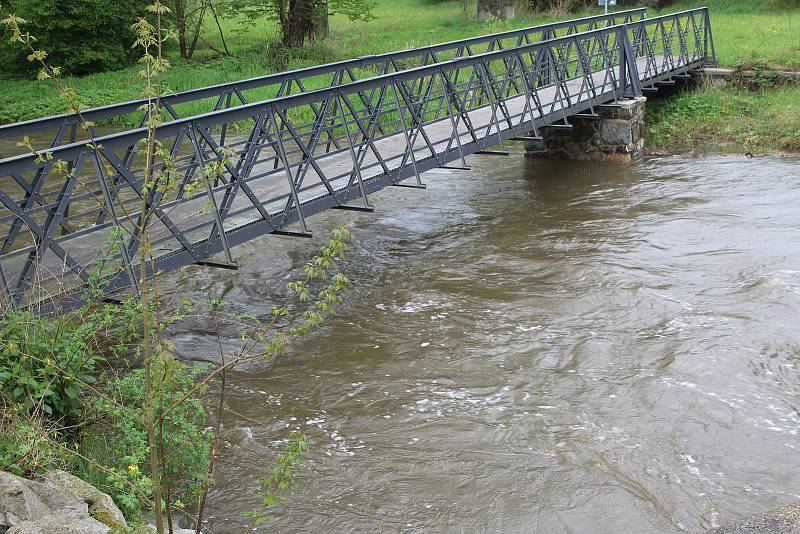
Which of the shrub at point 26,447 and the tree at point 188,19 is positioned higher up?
the tree at point 188,19

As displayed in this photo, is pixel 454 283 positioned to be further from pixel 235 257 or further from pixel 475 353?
pixel 235 257

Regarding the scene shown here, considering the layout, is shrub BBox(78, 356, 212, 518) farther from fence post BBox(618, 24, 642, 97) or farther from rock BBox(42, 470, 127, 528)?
fence post BBox(618, 24, 642, 97)

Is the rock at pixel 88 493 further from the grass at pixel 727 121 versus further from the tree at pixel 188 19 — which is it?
the tree at pixel 188 19

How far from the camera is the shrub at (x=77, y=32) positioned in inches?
1051

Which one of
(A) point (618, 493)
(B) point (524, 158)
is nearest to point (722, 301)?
(A) point (618, 493)

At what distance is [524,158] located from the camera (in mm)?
16875

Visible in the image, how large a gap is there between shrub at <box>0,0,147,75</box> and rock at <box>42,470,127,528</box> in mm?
24134

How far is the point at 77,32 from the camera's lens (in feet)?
91.3

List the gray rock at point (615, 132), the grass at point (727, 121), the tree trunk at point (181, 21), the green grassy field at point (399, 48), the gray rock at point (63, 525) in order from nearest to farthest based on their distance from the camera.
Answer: the gray rock at point (63, 525), the gray rock at point (615, 132), the grass at point (727, 121), the green grassy field at point (399, 48), the tree trunk at point (181, 21)

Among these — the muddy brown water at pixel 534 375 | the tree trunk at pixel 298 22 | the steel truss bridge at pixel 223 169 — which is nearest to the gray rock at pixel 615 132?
the steel truss bridge at pixel 223 169

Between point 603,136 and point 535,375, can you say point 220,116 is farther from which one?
point 603,136

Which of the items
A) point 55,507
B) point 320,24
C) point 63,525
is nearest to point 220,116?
point 55,507

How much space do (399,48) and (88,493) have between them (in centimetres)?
2199

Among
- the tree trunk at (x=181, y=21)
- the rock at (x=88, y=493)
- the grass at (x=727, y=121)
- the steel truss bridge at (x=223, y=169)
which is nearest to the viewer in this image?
the rock at (x=88, y=493)
